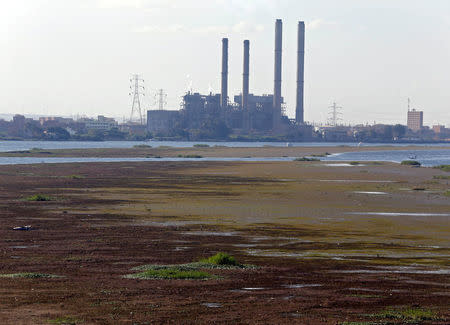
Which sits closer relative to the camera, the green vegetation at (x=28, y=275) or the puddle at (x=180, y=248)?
the green vegetation at (x=28, y=275)

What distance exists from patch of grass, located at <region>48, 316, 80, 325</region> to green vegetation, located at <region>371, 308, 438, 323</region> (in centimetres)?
632

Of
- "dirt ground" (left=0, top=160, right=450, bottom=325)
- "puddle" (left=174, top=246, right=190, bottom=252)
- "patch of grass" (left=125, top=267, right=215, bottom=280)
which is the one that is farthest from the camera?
"puddle" (left=174, top=246, right=190, bottom=252)

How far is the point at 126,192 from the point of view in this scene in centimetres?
5778

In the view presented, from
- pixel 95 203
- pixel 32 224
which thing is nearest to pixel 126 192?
pixel 95 203

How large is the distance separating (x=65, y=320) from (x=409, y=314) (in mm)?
7314

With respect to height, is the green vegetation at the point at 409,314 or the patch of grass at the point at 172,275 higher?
the green vegetation at the point at 409,314

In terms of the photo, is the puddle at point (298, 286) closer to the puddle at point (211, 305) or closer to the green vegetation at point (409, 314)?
the puddle at point (211, 305)

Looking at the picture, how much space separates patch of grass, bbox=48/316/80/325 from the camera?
647 inches

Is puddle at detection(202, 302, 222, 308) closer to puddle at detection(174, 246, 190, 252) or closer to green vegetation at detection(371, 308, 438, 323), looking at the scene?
green vegetation at detection(371, 308, 438, 323)

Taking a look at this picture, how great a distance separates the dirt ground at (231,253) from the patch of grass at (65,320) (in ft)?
0.07

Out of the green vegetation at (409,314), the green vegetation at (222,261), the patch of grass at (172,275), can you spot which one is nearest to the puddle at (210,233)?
the green vegetation at (222,261)

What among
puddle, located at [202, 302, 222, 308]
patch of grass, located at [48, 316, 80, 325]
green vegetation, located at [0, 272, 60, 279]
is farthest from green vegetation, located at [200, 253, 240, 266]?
patch of grass, located at [48, 316, 80, 325]

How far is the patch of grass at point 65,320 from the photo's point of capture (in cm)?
1642

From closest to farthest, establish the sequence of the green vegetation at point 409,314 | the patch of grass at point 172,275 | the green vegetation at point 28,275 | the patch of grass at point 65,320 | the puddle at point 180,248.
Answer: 1. the patch of grass at point 65,320
2. the green vegetation at point 409,314
3. the green vegetation at point 28,275
4. the patch of grass at point 172,275
5. the puddle at point 180,248
